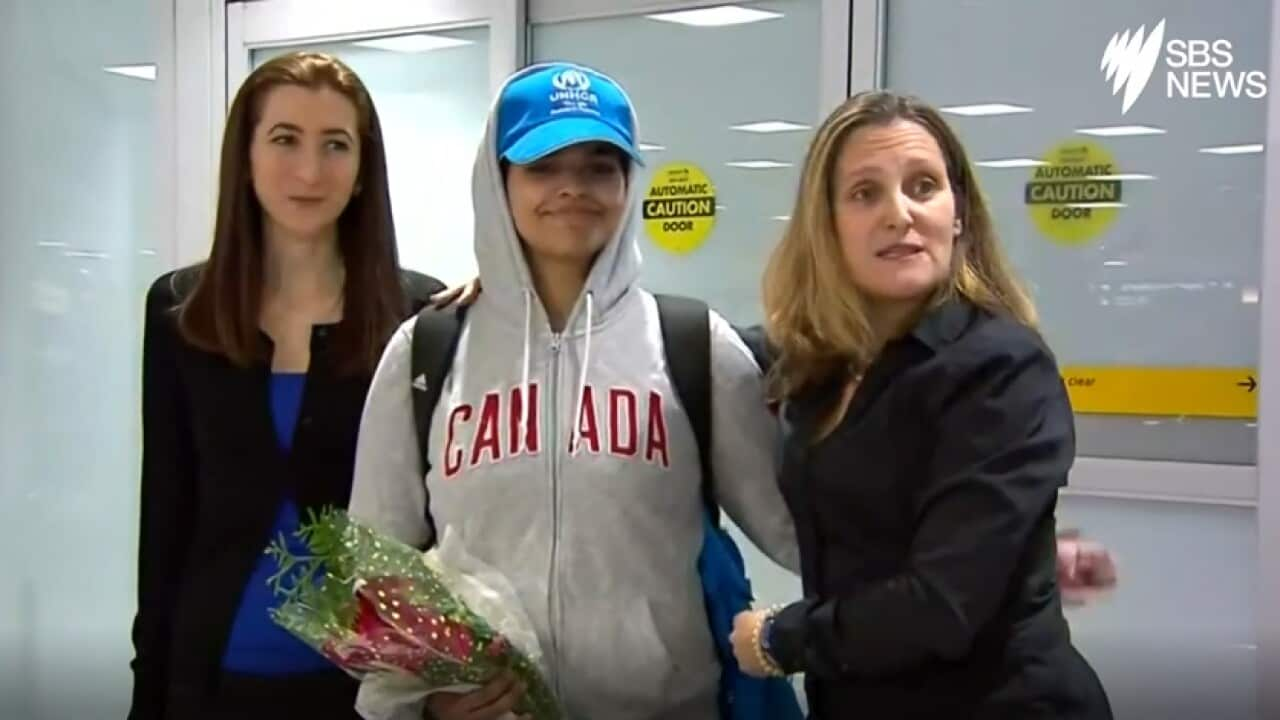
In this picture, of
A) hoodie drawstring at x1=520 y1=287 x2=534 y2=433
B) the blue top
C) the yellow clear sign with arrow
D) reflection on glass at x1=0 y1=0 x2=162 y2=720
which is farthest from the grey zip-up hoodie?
reflection on glass at x1=0 y1=0 x2=162 y2=720

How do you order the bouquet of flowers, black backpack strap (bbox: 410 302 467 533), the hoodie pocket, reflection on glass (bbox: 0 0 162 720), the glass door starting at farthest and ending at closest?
reflection on glass (bbox: 0 0 162 720) → the glass door → black backpack strap (bbox: 410 302 467 533) → the hoodie pocket → the bouquet of flowers

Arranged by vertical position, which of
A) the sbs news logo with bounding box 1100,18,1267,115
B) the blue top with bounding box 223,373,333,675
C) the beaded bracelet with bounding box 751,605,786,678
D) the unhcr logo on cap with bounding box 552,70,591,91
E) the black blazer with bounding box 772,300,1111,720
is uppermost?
the sbs news logo with bounding box 1100,18,1267,115

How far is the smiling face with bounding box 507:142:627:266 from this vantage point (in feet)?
5.56

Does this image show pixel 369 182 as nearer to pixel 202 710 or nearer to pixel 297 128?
pixel 297 128

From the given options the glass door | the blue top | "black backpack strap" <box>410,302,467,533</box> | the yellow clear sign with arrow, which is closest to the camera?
"black backpack strap" <box>410,302,467,533</box>

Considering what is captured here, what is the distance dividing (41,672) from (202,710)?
2656 millimetres

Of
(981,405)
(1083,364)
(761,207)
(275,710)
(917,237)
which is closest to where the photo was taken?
(981,405)

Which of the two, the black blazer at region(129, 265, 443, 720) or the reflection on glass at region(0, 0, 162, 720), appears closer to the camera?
the black blazer at region(129, 265, 443, 720)

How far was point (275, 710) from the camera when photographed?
1.94m

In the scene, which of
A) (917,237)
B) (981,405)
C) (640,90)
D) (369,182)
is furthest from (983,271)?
(640,90)

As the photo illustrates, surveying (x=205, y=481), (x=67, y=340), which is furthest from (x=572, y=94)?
(x=67, y=340)

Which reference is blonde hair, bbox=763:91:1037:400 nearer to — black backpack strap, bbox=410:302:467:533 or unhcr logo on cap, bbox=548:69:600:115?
unhcr logo on cap, bbox=548:69:600:115

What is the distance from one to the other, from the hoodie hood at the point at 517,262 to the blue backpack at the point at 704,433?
74 millimetres

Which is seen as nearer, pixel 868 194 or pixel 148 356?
pixel 868 194
